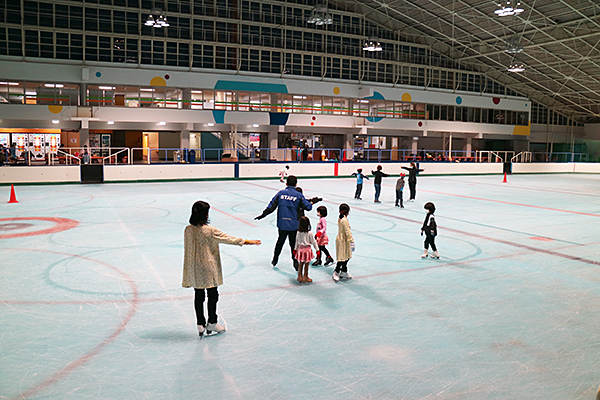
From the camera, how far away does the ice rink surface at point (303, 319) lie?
4.74m

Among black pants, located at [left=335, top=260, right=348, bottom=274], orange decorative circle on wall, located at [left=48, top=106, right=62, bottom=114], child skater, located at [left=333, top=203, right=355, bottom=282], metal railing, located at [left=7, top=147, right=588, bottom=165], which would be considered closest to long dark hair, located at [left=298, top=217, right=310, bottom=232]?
child skater, located at [left=333, top=203, right=355, bottom=282]

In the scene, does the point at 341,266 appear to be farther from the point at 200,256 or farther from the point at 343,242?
the point at 200,256

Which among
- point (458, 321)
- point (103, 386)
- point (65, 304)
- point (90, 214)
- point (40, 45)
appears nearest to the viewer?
point (103, 386)

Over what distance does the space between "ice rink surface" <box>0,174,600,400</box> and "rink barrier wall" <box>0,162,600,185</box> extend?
46.0 feet

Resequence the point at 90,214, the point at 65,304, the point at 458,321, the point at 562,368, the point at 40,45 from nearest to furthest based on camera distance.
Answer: the point at 562,368 → the point at 458,321 → the point at 65,304 → the point at 90,214 → the point at 40,45

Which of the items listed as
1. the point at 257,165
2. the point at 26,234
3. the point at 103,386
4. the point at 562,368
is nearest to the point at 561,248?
the point at 562,368

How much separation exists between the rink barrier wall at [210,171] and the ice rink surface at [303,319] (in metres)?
14.0

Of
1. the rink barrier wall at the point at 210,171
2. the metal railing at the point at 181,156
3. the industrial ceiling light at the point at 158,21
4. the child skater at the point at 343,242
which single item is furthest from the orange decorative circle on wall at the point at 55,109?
the child skater at the point at 343,242

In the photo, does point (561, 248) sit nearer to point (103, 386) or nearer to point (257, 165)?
point (103, 386)

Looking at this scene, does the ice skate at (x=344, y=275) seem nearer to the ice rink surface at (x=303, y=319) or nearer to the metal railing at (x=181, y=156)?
the ice rink surface at (x=303, y=319)

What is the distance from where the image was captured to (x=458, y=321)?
21.4 feet

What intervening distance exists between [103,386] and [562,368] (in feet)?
15.6

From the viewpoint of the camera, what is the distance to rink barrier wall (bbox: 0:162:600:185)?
25422mm

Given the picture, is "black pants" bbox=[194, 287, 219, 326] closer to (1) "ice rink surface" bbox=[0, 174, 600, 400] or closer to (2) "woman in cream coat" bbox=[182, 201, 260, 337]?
(2) "woman in cream coat" bbox=[182, 201, 260, 337]
